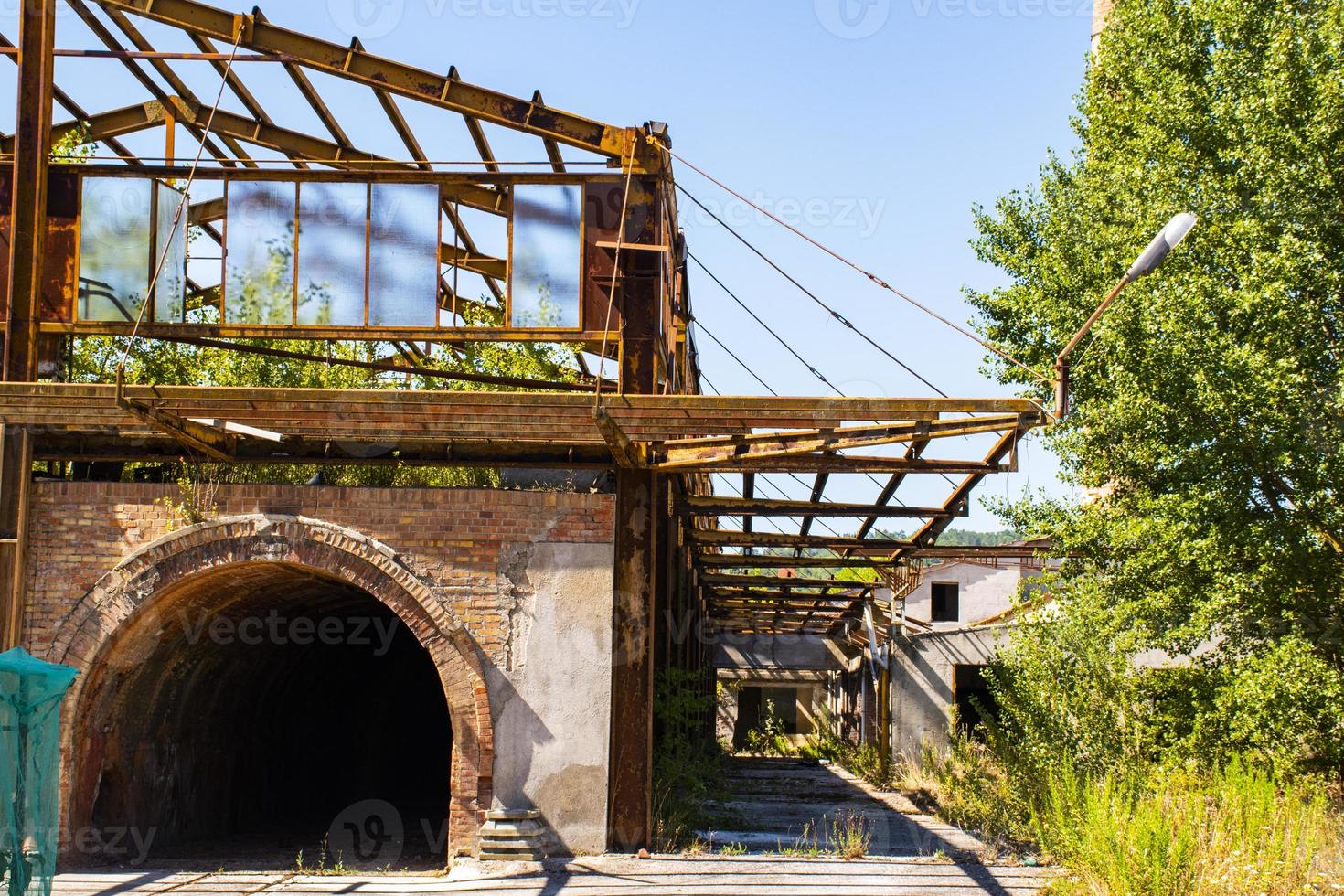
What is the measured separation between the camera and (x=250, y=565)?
1258 centimetres

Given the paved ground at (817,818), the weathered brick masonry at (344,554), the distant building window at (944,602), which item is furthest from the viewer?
the distant building window at (944,602)

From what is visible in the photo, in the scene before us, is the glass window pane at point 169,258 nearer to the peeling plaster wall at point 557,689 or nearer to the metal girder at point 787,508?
the peeling plaster wall at point 557,689

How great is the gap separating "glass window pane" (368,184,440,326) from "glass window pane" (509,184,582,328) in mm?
912

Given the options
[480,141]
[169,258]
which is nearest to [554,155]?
[480,141]

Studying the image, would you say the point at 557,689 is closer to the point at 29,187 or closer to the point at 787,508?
the point at 787,508

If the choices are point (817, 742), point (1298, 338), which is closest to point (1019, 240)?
point (1298, 338)

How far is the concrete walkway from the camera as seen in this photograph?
10859 mm

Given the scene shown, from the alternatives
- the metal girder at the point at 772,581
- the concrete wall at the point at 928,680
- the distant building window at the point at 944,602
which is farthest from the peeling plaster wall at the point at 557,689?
the distant building window at the point at 944,602

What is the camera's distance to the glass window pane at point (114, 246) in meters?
13.6

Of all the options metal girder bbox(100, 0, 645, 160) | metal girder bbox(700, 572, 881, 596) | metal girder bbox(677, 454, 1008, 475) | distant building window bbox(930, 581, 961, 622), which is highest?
metal girder bbox(100, 0, 645, 160)

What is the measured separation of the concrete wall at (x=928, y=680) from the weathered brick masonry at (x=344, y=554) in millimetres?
15082

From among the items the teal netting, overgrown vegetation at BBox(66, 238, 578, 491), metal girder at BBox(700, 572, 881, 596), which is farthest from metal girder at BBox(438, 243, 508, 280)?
the teal netting

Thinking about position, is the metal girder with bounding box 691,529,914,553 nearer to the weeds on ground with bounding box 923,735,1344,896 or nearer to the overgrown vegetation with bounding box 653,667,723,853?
the overgrown vegetation with bounding box 653,667,723,853

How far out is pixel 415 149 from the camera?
49.1 ft
